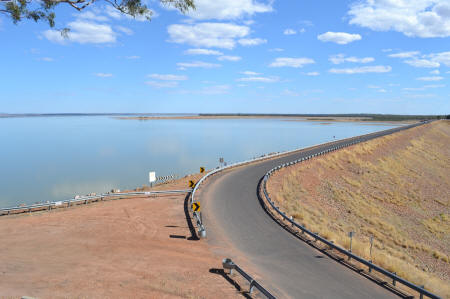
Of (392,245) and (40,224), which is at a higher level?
(40,224)

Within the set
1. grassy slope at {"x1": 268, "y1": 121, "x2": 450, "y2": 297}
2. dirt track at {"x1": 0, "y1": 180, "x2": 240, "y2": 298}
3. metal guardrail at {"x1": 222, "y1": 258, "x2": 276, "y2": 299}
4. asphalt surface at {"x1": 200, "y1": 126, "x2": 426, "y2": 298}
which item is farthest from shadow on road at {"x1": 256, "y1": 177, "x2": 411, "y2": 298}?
dirt track at {"x1": 0, "y1": 180, "x2": 240, "y2": 298}

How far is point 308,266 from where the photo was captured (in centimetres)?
1273

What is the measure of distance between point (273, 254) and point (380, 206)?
21142 mm

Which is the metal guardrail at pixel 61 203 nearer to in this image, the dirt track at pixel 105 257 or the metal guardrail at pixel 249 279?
the dirt track at pixel 105 257

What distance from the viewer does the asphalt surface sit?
10961mm

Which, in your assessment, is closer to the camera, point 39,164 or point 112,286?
point 112,286

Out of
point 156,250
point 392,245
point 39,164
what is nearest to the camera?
point 156,250

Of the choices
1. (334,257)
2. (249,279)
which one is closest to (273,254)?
(334,257)

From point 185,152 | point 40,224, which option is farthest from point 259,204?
point 185,152

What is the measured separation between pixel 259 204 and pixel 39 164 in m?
40.7

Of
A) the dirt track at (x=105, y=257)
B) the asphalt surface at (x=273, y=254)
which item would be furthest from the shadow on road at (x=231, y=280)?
the asphalt surface at (x=273, y=254)

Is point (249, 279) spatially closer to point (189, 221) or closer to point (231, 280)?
point (231, 280)

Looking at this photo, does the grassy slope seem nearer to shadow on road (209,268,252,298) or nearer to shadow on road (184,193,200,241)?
shadow on road (209,268,252,298)

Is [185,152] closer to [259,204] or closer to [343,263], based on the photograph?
[259,204]
